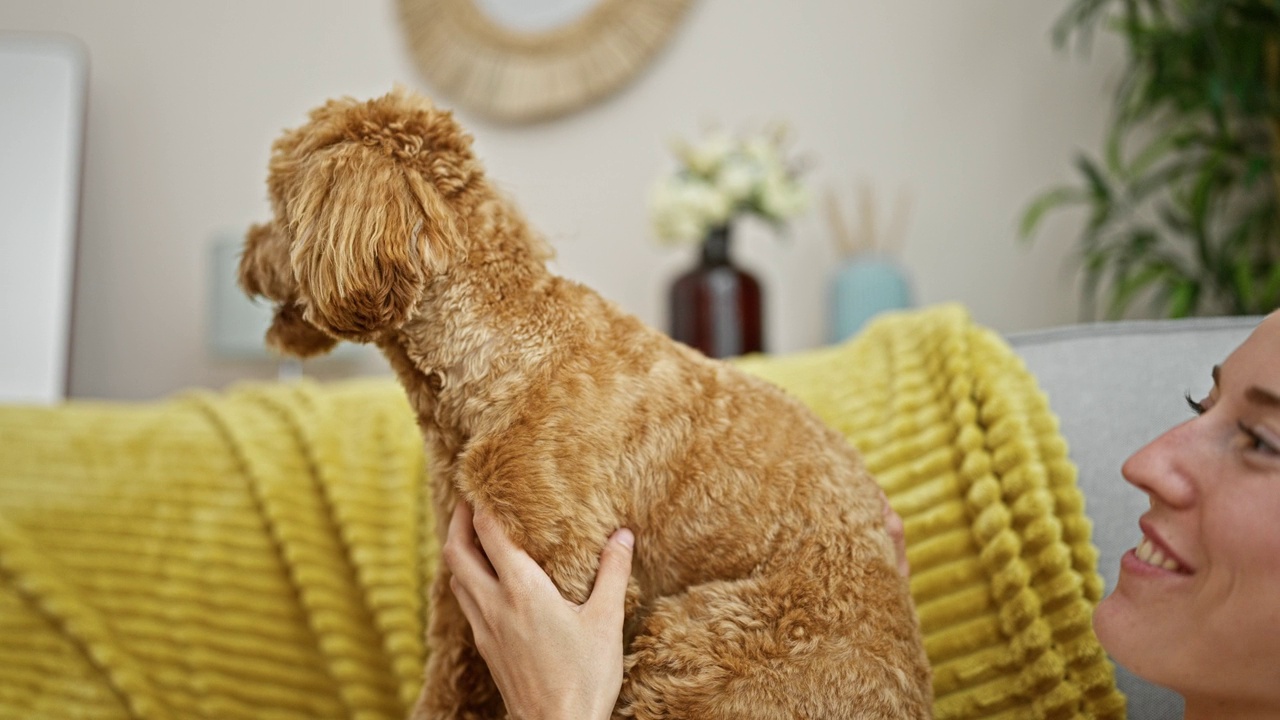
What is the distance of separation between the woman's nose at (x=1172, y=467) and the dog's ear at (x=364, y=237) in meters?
0.58

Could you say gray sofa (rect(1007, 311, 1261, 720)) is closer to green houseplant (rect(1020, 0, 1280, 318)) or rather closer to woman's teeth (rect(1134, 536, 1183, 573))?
woman's teeth (rect(1134, 536, 1183, 573))

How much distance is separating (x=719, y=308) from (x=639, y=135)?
83 centimetres

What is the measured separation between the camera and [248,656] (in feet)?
3.89

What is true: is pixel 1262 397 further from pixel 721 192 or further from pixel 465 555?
pixel 721 192

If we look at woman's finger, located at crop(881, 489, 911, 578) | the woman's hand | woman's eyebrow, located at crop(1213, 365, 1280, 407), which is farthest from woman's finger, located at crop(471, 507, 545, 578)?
woman's eyebrow, located at crop(1213, 365, 1280, 407)

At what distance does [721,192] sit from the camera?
2361mm

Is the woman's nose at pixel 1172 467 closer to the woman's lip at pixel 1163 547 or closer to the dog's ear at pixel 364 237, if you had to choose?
the woman's lip at pixel 1163 547

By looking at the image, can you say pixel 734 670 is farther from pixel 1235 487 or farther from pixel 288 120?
pixel 288 120

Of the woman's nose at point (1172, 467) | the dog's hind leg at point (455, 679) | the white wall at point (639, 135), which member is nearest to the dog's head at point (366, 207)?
the dog's hind leg at point (455, 679)

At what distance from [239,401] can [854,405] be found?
928 mm

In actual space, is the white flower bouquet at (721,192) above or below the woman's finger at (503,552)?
above

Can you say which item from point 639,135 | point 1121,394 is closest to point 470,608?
point 1121,394

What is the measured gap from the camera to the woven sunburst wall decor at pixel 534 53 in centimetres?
281

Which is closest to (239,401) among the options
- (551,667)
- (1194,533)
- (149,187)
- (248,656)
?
(248,656)
